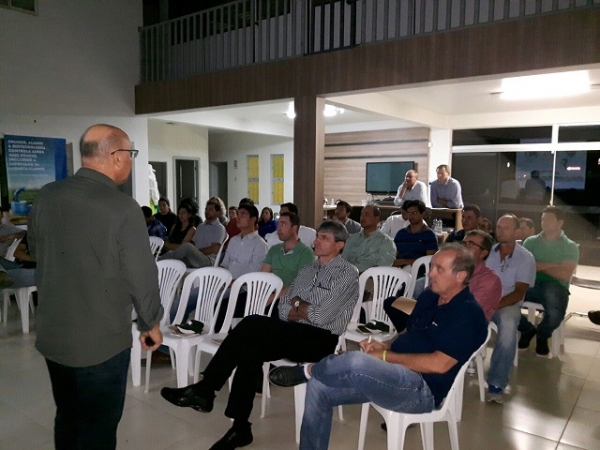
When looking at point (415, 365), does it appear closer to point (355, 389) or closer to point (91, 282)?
point (355, 389)

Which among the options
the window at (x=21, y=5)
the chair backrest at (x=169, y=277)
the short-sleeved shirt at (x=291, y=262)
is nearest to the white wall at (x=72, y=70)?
the window at (x=21, y=5)

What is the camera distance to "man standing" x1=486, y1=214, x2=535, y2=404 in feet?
9.19

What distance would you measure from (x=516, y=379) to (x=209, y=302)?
85.7 inches

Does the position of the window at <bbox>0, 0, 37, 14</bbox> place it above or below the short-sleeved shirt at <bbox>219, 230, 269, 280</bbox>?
above

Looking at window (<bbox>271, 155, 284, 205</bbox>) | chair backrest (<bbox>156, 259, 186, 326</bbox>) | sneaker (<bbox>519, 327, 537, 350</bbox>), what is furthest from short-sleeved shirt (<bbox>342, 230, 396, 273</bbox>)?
window (<bbox>271, 155, 284, 205</bbox>)

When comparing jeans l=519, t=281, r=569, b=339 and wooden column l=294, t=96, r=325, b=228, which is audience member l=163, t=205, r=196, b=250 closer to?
wooden column l=294, t=96, r=325, b=228

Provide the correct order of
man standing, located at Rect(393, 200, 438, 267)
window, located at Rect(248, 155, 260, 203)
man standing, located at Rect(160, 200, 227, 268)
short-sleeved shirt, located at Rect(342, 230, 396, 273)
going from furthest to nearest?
window, located at Rect(248, 155, 260, 203), man standing, located at Rect(160, 200, 227, 268), man standing, located at Rect(393, 200, 438, 267), short-sleeved shirt, located at Rect(342, 230, 396, 273)

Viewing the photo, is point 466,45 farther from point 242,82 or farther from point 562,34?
point 242,82

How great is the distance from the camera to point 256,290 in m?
2.89

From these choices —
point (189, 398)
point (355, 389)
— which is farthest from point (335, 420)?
point (189, 398)

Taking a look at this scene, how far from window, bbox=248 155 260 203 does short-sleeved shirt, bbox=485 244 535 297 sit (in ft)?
27.3

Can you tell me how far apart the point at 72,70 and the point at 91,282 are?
5.91 meters

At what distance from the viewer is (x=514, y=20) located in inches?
156

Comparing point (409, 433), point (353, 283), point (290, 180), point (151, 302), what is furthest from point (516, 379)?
point (290, 180)
